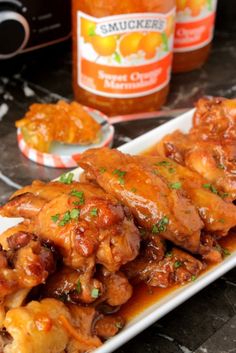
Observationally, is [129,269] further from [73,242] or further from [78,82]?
[78,82]

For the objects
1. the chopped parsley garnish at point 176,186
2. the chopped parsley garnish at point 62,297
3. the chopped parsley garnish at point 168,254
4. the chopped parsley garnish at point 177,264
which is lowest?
the chopped parsley garnish at point 177,264

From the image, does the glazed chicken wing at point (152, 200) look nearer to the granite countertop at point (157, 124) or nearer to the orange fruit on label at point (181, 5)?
the granite countertop at point (157, 124)

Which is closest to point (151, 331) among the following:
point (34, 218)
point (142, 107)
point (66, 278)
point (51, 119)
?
point (66, 278)

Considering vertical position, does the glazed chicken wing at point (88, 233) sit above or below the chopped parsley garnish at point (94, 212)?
below

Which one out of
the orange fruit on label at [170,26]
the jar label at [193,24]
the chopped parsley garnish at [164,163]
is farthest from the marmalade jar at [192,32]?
the chopped parsley garnish at [164,163]

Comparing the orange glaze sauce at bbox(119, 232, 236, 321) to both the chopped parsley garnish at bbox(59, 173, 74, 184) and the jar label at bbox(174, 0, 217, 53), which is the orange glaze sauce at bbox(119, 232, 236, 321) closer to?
the chopped parsley garnish at bbox(59, 173, 74, 184)

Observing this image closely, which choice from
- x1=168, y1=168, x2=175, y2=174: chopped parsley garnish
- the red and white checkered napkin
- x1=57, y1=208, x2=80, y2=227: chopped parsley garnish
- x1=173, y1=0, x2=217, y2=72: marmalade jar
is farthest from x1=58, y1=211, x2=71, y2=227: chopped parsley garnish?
x1=173, y1=0, x2=217, y2=72: marmalade jar
